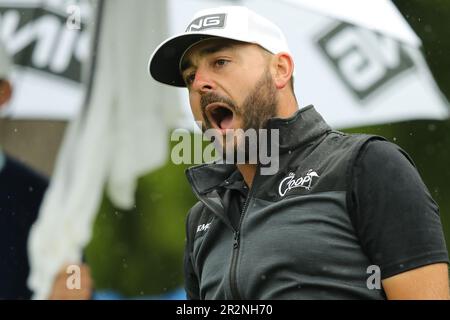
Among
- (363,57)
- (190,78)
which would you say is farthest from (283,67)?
(363,57)

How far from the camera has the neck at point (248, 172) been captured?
2068 millimetres

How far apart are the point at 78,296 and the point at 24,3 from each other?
1475 mm

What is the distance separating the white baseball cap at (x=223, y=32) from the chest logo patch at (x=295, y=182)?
390 millimetres

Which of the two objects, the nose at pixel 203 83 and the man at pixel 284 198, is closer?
the man at pixel 284 198

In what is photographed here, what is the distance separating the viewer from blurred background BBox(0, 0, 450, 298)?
370 cm

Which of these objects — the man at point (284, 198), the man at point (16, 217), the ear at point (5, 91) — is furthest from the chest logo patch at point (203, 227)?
the ear at point (5, 91)

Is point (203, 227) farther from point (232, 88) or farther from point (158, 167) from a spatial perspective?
point (158, 167)

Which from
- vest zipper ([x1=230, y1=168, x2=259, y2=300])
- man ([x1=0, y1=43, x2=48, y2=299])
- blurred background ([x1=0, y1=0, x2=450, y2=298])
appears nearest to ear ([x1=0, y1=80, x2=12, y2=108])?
blurred background ([x1=0, y1=0, x2=450, y2=298])

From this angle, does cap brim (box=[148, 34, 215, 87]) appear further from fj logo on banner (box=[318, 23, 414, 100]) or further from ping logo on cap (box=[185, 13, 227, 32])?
fj logo on banner (box=[318, 23, 414, 100])

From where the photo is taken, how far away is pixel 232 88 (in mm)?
2059

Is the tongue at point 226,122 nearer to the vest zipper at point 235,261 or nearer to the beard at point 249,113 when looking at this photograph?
the beard at point 249,113

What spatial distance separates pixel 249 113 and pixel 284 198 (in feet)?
0.92
